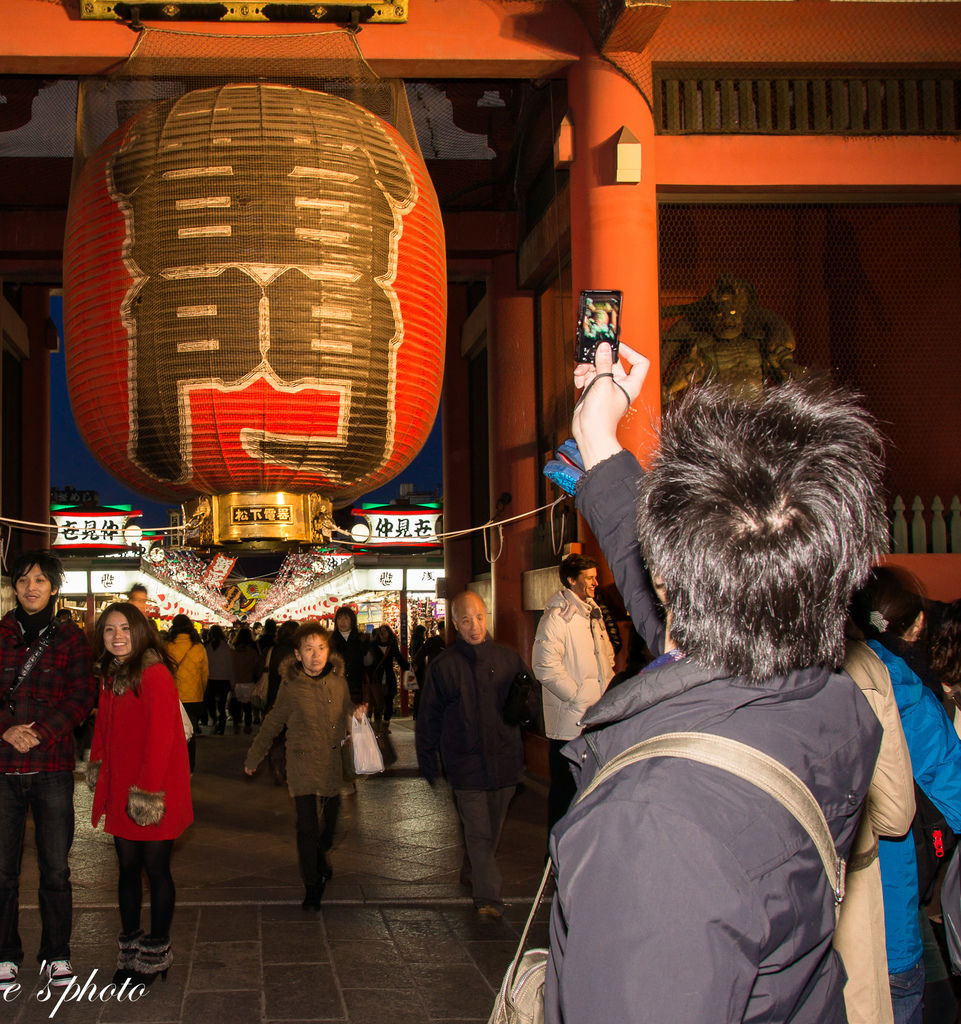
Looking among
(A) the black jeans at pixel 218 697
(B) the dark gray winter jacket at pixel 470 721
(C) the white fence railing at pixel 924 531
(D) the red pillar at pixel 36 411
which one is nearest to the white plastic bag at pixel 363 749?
(B) the dark gray winter jacket at pixel 470 721

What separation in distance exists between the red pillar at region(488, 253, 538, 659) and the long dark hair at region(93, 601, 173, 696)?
19.4ft

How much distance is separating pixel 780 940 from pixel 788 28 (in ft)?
24.4

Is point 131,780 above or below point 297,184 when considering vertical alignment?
below

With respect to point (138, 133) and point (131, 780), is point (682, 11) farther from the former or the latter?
point (131, 780)

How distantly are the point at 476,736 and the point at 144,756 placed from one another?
5.74ft

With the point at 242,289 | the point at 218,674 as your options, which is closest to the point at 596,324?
the point at 242,289

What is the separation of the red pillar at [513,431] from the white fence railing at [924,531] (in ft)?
11.1

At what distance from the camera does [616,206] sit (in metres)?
6.84

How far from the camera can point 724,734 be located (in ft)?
3.64

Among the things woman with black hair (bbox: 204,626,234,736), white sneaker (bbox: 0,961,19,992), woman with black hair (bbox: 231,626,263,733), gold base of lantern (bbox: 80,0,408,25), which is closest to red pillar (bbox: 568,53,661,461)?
gold base of lantern (bbox: 80,0,408,25)

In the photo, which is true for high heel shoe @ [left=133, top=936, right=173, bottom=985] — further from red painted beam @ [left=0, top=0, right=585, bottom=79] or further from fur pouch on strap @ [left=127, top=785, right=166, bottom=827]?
red painted beam @ [left=0, top=0, right=585, bottom=79]

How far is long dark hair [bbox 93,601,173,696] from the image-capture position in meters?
4.10

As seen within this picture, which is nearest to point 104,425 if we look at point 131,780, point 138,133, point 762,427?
point 138,133

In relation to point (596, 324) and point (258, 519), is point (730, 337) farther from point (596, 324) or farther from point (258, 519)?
point (596, 324)
